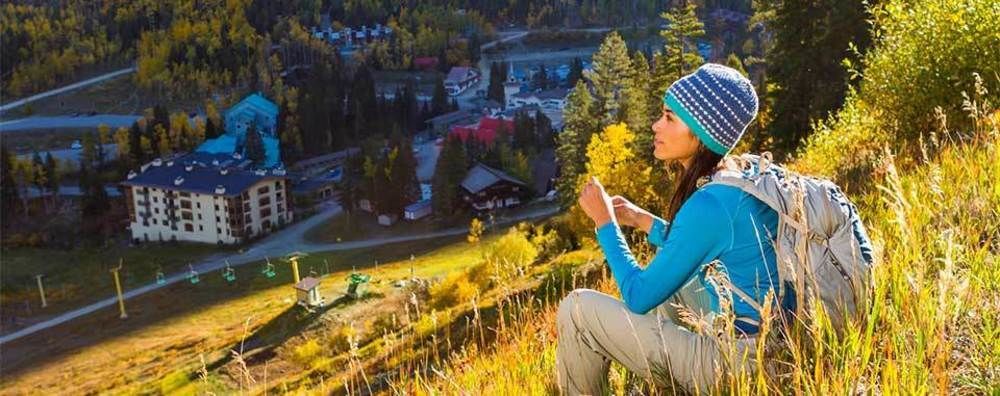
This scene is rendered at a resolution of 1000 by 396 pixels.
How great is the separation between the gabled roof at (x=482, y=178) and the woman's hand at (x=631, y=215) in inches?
1791

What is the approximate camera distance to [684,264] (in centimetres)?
275

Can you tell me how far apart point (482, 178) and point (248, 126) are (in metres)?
28.1

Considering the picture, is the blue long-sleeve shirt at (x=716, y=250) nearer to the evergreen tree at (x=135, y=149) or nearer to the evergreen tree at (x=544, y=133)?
the evergreen tree at (x=544, y=133)

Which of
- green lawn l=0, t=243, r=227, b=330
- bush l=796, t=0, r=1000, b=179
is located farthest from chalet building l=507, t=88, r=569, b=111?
bush l=796, t=0, r=1000, b=179

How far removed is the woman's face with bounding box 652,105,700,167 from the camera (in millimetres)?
3127

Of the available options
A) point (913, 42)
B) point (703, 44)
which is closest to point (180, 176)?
point (913, 42)

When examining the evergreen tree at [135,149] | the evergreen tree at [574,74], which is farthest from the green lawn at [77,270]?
the evergreen tree at [574,74]

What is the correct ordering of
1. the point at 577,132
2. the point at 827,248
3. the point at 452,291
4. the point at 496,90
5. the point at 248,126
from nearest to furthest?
the point at 827,248, the point at 452,291, the point at 577,132, the point at 248,126, the point at 496,90

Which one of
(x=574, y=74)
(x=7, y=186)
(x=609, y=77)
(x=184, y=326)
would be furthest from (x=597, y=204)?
(x=574, y=74)

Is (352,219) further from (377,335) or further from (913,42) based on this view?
(913,42)

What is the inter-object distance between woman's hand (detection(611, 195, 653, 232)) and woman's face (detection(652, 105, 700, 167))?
560 millimetres

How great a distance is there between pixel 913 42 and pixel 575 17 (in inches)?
4605

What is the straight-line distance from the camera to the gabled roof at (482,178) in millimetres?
49562

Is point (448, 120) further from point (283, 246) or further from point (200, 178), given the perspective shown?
point (283, 246)
